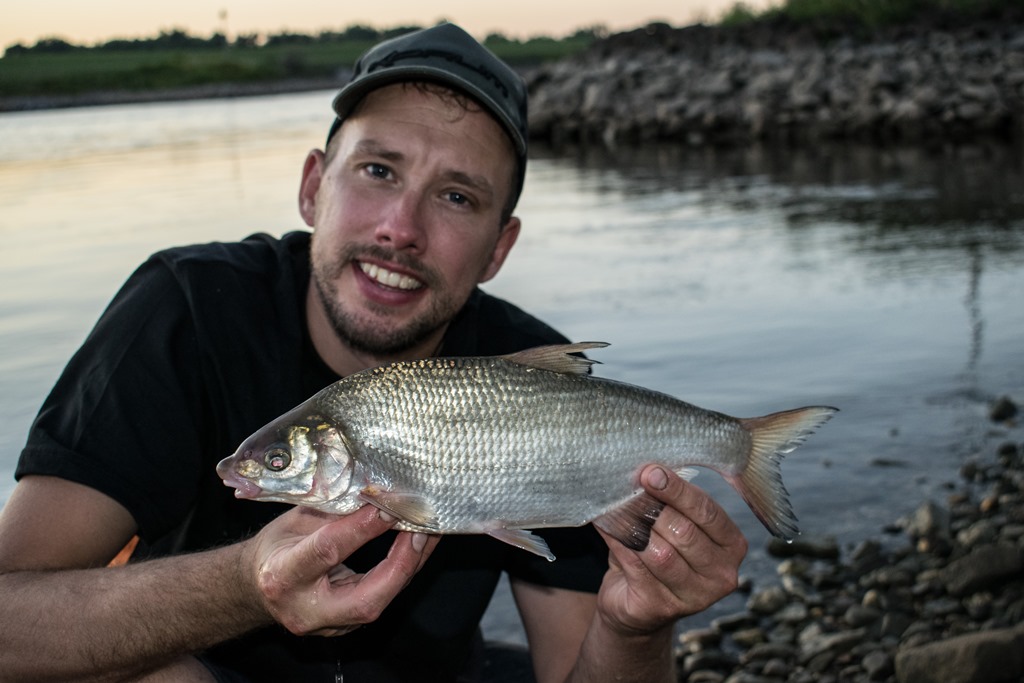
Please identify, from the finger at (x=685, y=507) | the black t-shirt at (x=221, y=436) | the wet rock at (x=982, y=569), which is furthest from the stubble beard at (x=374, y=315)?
the wet rock at (x=982, y=569)

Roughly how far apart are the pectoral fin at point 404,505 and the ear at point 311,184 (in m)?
1.59

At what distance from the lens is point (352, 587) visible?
2.80 meters

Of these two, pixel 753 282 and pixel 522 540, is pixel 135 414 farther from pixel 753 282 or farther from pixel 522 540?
pixel 753 282

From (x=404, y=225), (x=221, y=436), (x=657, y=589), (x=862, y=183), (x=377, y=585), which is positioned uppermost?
(x=404, y=225)

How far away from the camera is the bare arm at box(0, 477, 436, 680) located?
9.11 feet

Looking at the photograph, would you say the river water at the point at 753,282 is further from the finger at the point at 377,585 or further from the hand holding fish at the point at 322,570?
the finger at the point at 377,585

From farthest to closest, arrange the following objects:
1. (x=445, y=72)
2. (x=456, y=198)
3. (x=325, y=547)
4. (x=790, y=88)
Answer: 1. (x=790, y=88)
2. (x=456, y=198)
3. (x=445, y=72)
4. (x=325, y=547)

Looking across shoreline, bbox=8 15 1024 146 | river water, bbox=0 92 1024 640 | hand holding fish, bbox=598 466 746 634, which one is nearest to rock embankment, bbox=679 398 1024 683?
river water, bbox=0 92 1024 640

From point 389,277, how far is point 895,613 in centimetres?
317

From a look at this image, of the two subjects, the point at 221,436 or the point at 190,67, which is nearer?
the point at 221,436

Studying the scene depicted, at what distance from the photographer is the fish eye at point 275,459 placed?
278cm

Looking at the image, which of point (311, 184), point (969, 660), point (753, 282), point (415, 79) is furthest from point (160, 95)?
point (969, 660)

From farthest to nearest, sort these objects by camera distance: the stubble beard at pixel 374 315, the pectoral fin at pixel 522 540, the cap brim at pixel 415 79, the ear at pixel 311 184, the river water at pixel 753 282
→ the river water at pixel 753 282
the ear at pixel 311 184
the cap brim at pixel 415 79
the stubble beard at pixel 374 315
the pectoral fin at pixel 522 540

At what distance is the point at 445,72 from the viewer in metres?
3.82
